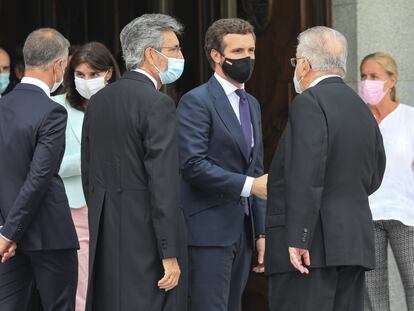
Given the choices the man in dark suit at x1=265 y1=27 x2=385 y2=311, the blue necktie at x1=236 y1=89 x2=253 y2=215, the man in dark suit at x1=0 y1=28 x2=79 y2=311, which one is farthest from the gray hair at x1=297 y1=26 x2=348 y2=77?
the man in dark suit at x1=0 y1=28 x2=79 y2=311

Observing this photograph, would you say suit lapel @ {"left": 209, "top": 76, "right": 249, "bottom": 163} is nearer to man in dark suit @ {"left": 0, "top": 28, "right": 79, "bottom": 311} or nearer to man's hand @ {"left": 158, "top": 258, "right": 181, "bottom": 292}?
man in dark suit @ {"left": 0, "top": 28, "right": 79, "bottom": 311}

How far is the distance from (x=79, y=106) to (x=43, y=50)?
965 millimetres

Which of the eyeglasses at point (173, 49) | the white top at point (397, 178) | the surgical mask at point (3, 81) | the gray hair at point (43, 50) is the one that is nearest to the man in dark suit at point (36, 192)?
the gray hair at point (43, 50)

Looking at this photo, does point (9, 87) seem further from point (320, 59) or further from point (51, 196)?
point (320, 59)

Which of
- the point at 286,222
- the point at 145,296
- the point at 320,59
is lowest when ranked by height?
the point at 145,296

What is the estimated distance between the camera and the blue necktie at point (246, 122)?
244 inches

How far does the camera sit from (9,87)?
7.77 m

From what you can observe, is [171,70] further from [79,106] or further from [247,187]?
[79,106]

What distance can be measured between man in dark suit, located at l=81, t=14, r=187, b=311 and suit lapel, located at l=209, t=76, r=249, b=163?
707mm

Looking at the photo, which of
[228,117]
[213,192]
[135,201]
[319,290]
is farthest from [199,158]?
[319,290]

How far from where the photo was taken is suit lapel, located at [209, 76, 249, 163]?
6.09 metres

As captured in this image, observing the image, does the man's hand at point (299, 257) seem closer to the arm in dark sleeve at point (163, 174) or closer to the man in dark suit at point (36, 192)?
the arm in dark sleeve at point (163, 174)

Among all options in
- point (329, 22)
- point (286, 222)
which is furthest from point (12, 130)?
point (329, 22)

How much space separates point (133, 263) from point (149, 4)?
5.29 m
